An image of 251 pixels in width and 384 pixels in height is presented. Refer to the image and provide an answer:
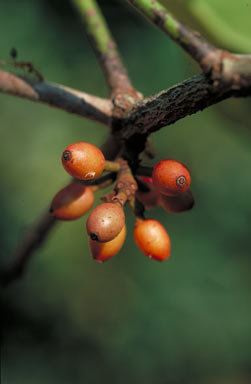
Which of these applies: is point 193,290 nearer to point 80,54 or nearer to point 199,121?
point 199,121

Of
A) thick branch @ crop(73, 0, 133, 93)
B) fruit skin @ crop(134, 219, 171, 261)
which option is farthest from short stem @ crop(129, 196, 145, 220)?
thick branch @ crop(73, 0, 133, 93)

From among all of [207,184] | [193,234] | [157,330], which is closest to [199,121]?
[207,184]

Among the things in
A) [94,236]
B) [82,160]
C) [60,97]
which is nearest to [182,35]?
[82,160]

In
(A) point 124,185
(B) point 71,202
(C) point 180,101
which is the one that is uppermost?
(C) point 180,101

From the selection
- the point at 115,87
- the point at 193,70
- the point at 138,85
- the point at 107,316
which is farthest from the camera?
the point at 107,316

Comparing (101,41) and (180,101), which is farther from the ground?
(101,41)

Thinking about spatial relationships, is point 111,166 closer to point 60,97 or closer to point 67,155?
point 67,155

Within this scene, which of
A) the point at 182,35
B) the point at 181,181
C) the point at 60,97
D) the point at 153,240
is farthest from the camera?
the point at 60,97
